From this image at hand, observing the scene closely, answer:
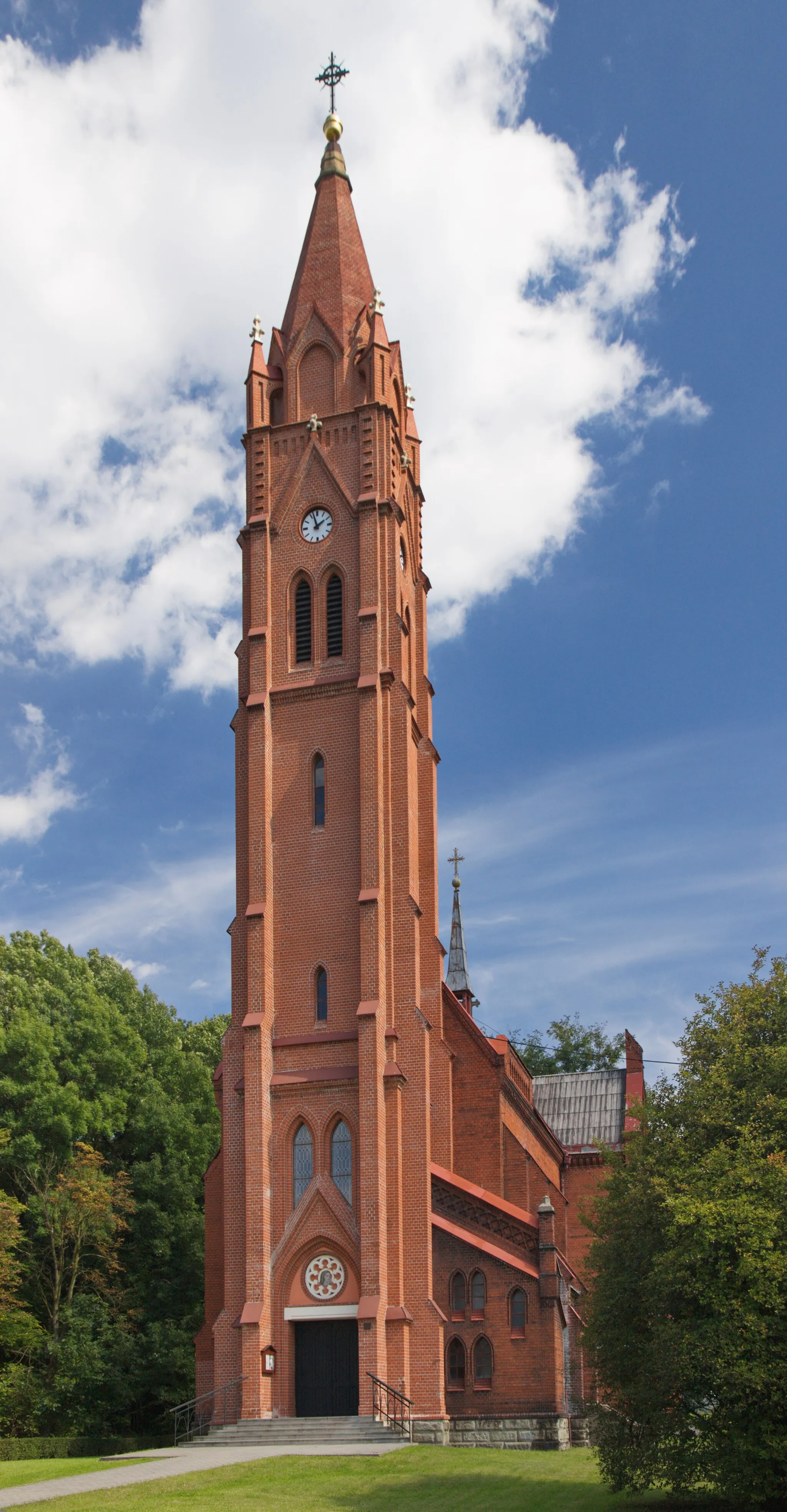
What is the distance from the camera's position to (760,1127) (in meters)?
21.2

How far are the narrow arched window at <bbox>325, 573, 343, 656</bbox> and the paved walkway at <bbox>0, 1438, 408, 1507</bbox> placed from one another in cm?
2028

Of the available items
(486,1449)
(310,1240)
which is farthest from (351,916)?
(486,1449)

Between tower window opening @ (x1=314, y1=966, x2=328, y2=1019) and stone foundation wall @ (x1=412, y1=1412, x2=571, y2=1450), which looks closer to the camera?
stone foundation wall @ (x1=412, y1=1412, x2=571, y2=1450)

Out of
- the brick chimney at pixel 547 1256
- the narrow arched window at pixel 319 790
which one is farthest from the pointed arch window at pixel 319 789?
the brick chimney at pixel 547 1256

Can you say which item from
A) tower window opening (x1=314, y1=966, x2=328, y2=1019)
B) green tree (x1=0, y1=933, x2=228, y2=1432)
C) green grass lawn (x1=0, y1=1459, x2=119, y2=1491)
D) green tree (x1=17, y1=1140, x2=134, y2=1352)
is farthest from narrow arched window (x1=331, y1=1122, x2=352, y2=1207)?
green tree (x1=0, y1=933, x2=228, y2=1432)

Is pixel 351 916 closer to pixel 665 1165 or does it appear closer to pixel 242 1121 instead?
pixel 242 1121

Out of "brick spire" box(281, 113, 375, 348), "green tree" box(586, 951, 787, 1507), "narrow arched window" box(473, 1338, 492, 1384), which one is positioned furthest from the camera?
"brick spire" box(281, 113, 375, 348)

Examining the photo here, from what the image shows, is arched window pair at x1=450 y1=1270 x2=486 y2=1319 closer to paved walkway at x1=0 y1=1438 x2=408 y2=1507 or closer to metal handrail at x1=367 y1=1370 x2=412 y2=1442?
metal handrail at x1=367 y1=1370 x2=412 y2=1442

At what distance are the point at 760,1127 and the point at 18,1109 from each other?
30.1 metres

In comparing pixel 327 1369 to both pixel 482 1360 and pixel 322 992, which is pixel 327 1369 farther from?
pixel 322 992

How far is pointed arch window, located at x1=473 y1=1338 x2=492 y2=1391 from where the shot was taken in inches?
1366

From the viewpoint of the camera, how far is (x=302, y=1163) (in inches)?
1425

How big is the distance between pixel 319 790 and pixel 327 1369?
14769 millimetres

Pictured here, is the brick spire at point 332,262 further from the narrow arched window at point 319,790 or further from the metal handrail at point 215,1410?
the metal handrail at point 215,1410
